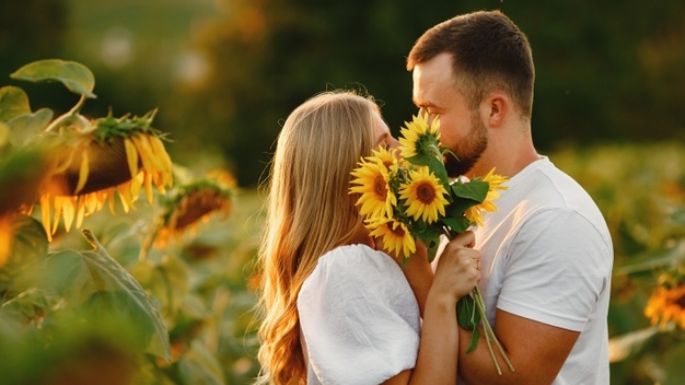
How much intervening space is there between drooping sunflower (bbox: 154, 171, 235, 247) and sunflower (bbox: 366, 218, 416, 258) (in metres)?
1.76

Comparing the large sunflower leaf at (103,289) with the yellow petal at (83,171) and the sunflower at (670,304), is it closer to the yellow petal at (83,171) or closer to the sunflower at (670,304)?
the yellow petal at (83,171)

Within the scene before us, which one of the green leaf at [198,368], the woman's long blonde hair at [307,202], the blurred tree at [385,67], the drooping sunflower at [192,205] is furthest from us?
the blurred tree at [385,67]

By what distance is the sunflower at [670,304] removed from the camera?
4883 millimetres

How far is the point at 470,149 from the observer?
131 inches

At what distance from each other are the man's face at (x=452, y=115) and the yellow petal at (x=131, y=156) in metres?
0.96

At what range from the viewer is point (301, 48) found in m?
38.7

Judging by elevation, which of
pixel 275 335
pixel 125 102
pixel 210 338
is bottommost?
pixel 125 102

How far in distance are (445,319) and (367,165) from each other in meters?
0.44

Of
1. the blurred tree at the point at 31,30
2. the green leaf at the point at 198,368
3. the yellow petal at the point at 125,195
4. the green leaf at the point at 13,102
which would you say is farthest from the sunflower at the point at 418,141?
the blurred tree at the point at 31,30

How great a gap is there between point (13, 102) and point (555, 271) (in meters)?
1.48

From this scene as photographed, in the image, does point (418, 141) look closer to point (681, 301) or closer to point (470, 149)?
point (470, 149)

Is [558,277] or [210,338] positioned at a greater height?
[558,277]

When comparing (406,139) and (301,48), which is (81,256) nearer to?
(406,139)

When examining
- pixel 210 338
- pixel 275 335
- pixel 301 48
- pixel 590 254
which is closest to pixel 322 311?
pixel 275 335
